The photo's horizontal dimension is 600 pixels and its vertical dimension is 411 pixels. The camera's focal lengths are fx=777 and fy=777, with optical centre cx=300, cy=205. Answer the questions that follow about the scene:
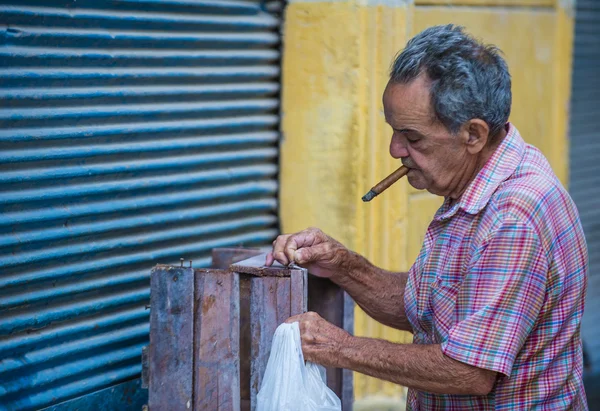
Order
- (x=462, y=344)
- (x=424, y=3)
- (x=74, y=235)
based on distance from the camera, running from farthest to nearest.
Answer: (x=424, y=3), (x=74, y=235), (x=462, y=344)

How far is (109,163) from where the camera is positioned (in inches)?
111

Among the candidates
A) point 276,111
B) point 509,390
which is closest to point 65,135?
point 276,111

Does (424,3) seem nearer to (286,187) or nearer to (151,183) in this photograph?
(286,187)

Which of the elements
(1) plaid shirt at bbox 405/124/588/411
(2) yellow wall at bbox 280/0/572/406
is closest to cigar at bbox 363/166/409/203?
(1) plaid shirt at bbox 405/124/588/411

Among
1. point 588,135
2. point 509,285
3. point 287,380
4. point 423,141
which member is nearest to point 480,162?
point 423,141

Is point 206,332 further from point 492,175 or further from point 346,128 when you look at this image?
Answer: point 346,128

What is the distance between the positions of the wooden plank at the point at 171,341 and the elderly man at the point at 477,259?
0.32 metres

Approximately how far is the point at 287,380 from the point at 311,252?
1.55 ft

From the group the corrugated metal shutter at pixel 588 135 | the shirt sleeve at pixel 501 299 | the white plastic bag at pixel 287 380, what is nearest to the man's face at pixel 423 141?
the shirt sleeve at pixel 501 299

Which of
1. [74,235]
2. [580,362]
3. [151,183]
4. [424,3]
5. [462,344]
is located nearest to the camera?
[462,344]

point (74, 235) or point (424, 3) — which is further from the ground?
point (424, 3)

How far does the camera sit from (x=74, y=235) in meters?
2.71

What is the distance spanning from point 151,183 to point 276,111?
2.75ft

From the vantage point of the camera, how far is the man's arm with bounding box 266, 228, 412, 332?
99.3 inches
